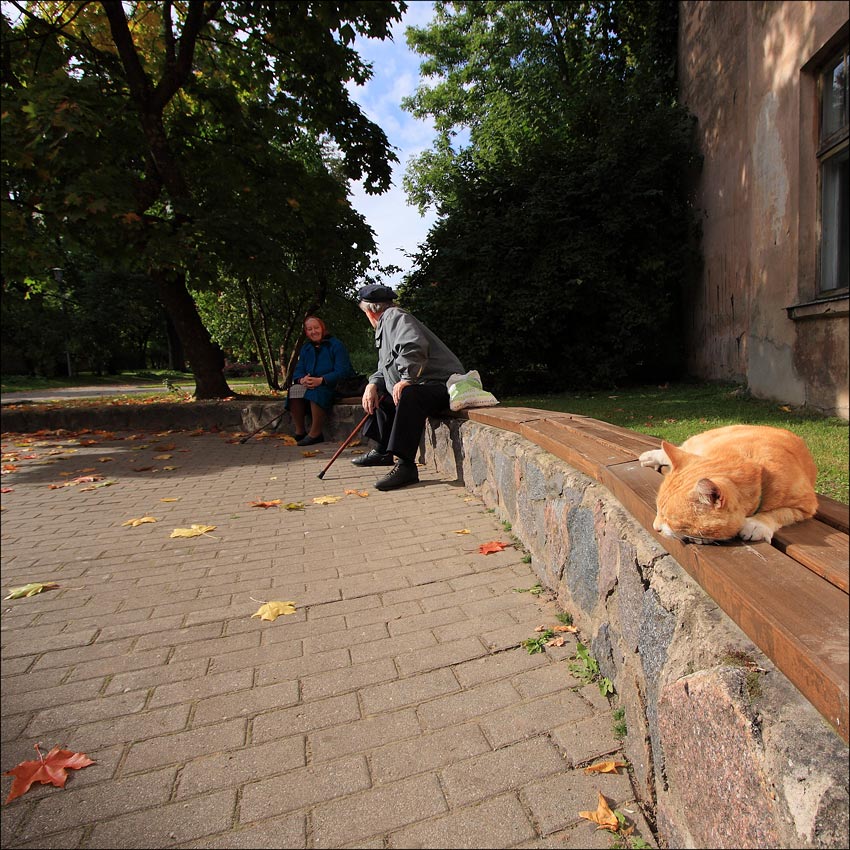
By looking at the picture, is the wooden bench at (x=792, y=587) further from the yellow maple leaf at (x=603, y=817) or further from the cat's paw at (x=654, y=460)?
the yellow maple leaf at (x=603, y=817)

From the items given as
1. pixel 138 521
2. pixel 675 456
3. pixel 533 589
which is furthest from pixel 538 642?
pixel 138 521

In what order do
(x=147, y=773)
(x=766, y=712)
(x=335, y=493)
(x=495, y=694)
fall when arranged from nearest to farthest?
(x=766, y=712)
(x=147, y=773)
(x=495, y=694)
(x=335, y=493)

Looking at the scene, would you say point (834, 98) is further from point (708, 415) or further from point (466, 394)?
point (466, 394)

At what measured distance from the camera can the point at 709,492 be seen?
1312 mm

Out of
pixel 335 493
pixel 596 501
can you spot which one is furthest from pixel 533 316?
pixel 596 501

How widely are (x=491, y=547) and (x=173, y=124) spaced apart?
1084cm

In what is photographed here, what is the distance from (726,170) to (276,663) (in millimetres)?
10203

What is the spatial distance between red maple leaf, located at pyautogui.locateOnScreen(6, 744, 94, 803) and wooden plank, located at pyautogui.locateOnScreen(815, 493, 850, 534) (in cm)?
233

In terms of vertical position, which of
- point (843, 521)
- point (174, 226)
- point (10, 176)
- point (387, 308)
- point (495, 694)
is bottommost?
point (495, 694)

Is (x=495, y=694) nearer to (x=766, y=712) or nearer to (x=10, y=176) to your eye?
(x=766, y=712)

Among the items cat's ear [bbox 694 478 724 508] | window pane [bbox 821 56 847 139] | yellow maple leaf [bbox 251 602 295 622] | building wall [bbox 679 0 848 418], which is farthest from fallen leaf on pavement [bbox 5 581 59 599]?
window pane [bbox 821 56 847 139]

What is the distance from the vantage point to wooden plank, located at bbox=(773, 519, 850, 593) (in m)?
1.08

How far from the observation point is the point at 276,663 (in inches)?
91.8

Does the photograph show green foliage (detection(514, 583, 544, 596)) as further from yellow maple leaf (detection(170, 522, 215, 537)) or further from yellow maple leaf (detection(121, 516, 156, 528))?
yellow maple leaf (detection(121, 516, 156, 528))
